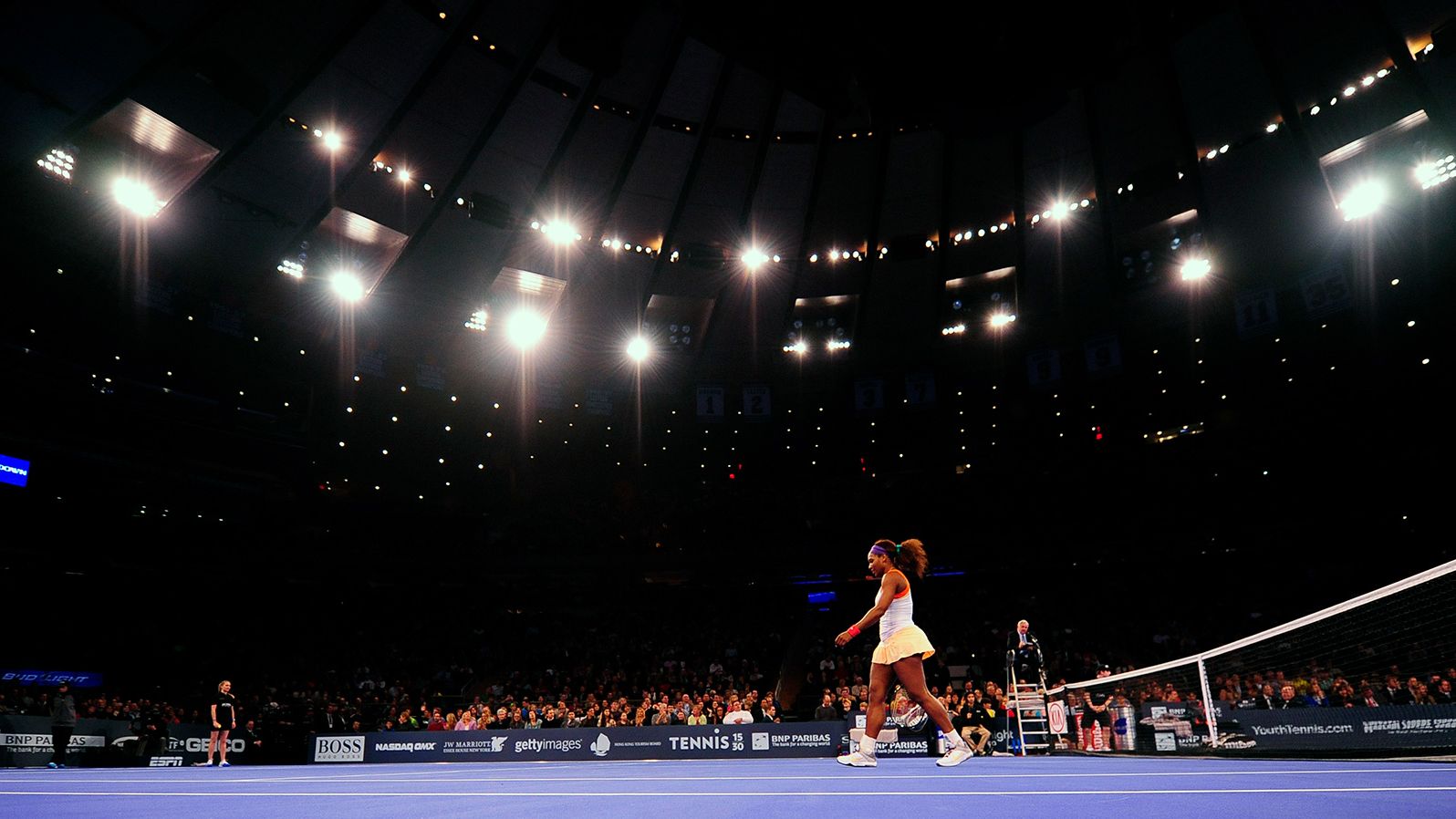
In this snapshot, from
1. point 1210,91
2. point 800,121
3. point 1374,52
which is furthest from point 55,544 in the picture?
point 1374,52

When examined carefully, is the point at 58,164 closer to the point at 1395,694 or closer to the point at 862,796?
the point at 862,796

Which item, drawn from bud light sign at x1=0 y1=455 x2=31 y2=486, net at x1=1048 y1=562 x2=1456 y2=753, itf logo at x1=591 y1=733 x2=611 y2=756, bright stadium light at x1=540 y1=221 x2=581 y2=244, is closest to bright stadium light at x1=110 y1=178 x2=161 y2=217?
bud light sign at x1=0 y1=455 x2=31 y2=486

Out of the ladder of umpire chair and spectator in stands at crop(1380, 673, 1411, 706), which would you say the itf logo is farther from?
spectator in stands at crop(1380, 673, 1411, 706)

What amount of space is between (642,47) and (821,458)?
20.1m

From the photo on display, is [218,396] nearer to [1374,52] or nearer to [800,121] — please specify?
[800,121]

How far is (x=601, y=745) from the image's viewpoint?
1895 centimetres

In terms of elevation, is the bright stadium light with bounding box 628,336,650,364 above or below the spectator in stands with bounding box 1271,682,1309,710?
above

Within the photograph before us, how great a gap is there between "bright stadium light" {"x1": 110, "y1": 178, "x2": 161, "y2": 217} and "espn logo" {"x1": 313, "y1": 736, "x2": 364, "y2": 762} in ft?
44.9

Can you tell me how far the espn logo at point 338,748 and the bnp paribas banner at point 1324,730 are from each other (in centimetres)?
1746

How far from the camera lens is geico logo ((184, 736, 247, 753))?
742 inches

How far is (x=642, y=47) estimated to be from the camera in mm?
18938

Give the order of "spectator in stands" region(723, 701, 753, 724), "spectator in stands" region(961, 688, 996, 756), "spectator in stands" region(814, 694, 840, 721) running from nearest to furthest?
"spectator in stands" region(961, 688, 996, 756) < "spectator in stands" region(723, 701, 753, 724) < "spectator in stands" region(814, 694, 840, 721)

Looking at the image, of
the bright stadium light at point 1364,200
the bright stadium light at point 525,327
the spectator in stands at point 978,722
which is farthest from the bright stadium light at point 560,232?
the bright stadium light at point 1364,200

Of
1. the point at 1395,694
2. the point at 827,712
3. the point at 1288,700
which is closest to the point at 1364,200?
the point at 1395,694
